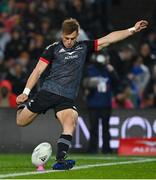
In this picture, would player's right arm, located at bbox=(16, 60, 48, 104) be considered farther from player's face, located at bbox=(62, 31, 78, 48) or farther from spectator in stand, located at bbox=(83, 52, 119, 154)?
spectator in stand, located at bbox=(83, 52, 119, 154)

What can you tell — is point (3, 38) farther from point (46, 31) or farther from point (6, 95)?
point (6, 95)

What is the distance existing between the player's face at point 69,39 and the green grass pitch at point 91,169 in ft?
5.83

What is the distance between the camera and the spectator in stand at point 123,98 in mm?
20078

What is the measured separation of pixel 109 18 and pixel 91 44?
11392 millimetres

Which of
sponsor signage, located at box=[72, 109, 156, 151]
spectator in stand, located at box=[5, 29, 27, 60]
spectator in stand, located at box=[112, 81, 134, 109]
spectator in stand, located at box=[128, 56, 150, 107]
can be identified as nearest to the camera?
sponsor signage, located at box=[72, 109, 156, 151]

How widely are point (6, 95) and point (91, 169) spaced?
6.92 metres

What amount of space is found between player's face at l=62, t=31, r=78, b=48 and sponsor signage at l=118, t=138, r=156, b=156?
5.26 metres

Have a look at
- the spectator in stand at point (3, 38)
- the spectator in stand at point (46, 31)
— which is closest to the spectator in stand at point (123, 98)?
the spectator in stand at point (46, 31)

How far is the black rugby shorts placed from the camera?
13.3 metres

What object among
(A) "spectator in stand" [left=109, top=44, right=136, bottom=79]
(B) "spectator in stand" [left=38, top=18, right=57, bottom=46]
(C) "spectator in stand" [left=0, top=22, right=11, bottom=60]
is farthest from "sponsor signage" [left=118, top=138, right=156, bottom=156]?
(C) "spectator in stand" [left=0, top=22, right=11, bottom=60]

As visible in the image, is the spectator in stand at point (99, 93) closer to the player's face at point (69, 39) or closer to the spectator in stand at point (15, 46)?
the spectator in stand at point (15, 46)

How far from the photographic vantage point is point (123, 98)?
20.3 meters

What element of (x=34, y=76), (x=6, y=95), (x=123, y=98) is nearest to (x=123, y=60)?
(x=123, y=98)

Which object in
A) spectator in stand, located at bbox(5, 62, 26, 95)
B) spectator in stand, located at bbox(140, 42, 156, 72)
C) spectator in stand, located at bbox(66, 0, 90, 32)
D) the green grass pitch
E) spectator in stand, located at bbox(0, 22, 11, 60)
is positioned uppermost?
spectator in stand, located at bbox(66, 0, 90, 32)
